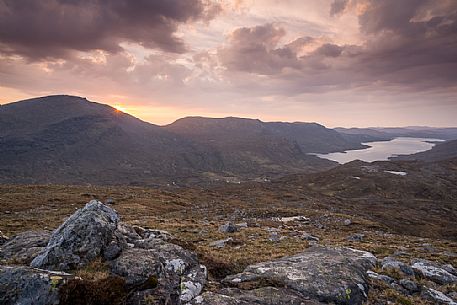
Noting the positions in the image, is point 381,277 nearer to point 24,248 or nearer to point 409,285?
point 409,285

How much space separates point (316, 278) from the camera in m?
12.5

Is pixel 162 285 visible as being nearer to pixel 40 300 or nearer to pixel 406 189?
pixel 40 300

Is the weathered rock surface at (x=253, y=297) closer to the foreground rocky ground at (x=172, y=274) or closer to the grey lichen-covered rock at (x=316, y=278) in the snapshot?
the foreground rocky ground at (x=172, y=274)

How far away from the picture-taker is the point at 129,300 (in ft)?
30.3

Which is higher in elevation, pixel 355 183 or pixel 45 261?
pixel 45 261

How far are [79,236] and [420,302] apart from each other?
1494 centimetres

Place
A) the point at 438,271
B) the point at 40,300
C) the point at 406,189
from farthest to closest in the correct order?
the point at 406,189, the point at 438,271, the point at 40,300

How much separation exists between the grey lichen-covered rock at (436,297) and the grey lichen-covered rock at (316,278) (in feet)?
9.48

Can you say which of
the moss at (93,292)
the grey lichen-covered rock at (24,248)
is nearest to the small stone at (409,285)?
the moss at (93,292)

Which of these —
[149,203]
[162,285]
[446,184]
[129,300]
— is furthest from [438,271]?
[446,184]

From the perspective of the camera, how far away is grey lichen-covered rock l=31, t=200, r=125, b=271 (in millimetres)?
10984

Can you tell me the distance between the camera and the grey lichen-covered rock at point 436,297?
14123mm

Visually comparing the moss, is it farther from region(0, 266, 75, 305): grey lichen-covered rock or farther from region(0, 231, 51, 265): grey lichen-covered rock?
region(0, 231, 51, 265): grey lichen-covered rock

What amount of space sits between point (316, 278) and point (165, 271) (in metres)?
6.19
